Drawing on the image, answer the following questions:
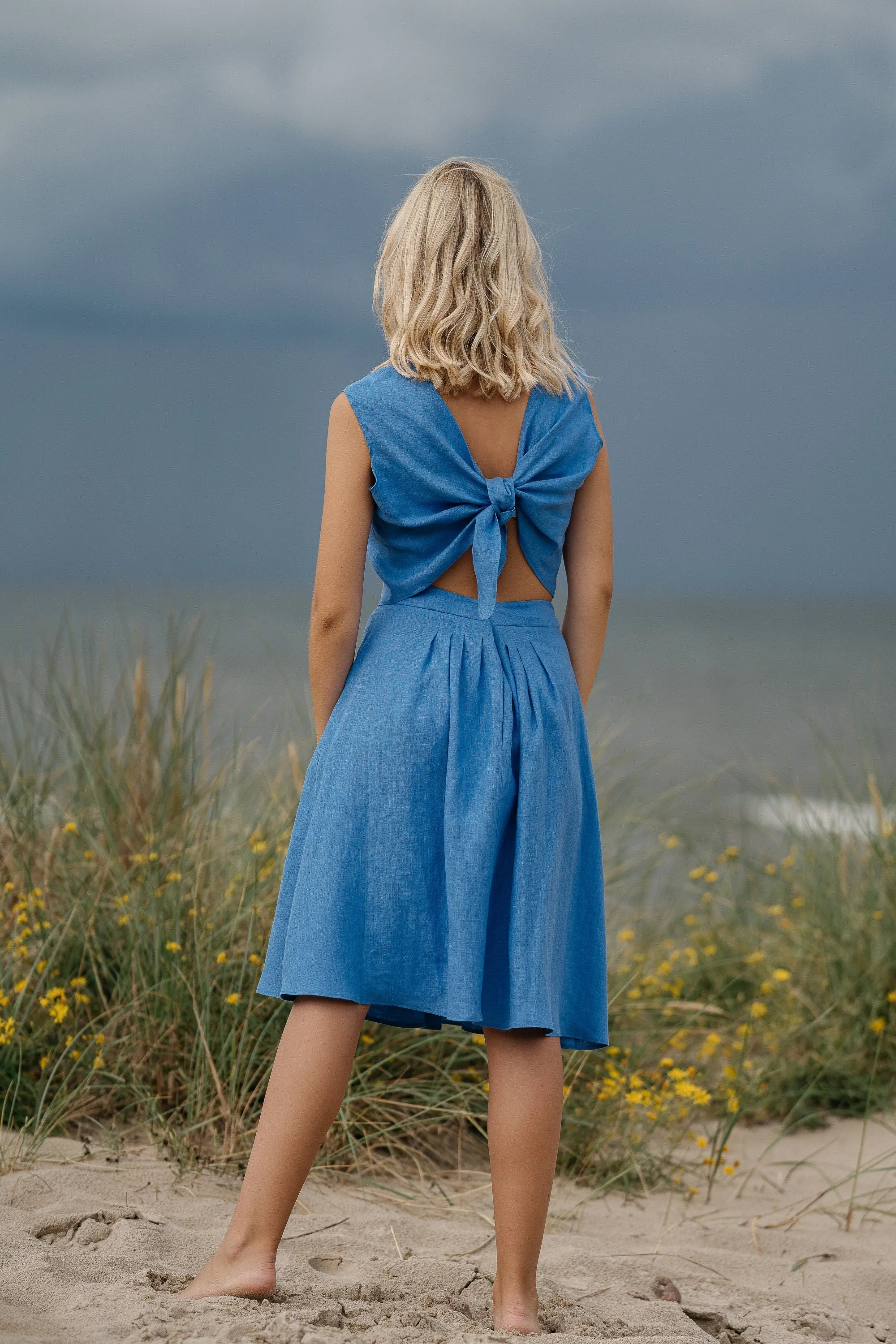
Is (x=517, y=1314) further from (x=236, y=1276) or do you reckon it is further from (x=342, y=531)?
(x=342, y=531)

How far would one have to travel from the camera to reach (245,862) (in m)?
3.51

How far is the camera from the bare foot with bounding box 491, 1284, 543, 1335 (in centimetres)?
211

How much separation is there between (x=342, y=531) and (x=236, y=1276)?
1.30 meters

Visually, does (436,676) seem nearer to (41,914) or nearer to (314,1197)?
(314,1197)

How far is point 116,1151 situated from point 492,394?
1.91m

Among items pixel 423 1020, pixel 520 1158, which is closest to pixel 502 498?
pixel 423 1020

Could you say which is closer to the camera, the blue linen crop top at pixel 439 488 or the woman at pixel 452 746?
the woman at pixel 452 746

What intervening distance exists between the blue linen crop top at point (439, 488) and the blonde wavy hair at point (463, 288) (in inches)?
2.4

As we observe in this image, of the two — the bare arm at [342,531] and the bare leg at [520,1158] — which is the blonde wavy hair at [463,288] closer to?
the bare arm at [342,531]

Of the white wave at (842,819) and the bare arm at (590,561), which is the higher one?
the bare arm at (590,561)

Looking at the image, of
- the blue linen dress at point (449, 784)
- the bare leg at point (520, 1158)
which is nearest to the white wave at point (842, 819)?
the blue linen dress at point (449, 784)

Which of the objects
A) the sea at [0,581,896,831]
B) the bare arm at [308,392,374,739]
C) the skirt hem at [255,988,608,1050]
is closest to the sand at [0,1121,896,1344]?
the skirt hem at [255,988,608,1050]

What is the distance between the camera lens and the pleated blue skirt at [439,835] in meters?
2.14

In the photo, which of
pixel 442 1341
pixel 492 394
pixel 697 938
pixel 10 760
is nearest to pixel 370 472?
pixel 492 394
